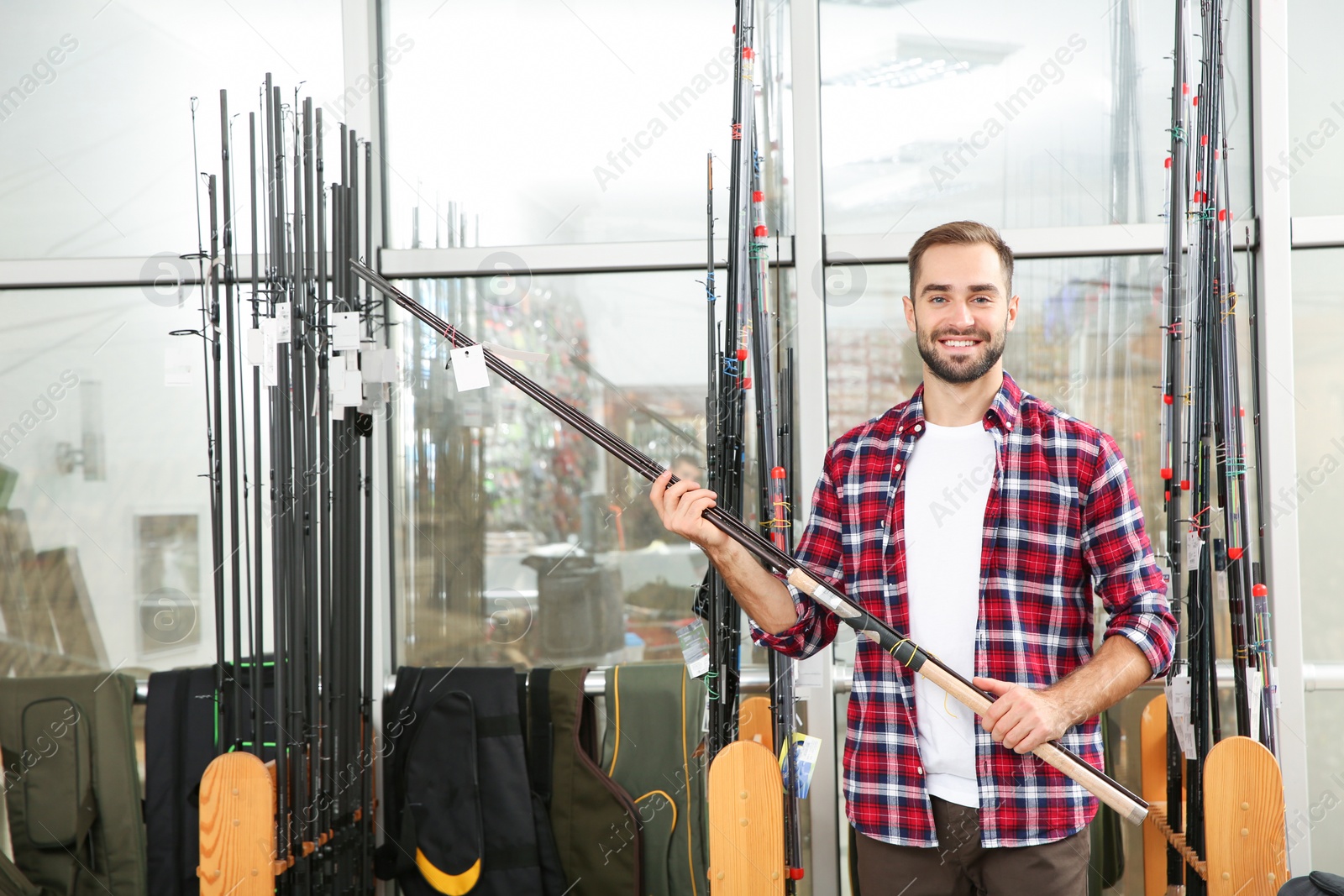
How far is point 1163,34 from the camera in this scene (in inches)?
96.9

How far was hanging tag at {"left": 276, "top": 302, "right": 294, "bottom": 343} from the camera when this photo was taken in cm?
203

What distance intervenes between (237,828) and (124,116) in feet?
6.57

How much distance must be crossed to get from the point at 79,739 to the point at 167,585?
452 mm

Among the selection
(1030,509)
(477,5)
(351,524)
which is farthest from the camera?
(477,5)

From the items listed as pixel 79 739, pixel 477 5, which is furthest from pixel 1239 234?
pixel 79 739

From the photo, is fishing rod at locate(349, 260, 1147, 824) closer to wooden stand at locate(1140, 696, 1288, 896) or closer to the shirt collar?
the shirt collar

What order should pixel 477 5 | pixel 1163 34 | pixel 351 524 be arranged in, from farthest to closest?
1. pixel 477 5
2. pixel 1163 34
3. pixel 351 524

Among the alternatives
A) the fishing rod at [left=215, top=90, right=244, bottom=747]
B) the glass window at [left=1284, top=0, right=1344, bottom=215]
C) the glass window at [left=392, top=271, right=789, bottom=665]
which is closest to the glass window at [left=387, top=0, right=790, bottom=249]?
the glass window at [left=392, top=271, right=789, bottom=665]

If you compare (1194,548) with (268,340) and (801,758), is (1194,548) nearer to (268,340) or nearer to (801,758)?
(801,758)

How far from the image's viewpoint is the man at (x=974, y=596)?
1.42 meters

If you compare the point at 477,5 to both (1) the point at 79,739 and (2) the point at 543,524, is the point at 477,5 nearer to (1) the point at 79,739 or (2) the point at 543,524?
(2) the point at 543,524

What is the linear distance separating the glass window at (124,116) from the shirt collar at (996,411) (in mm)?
2030

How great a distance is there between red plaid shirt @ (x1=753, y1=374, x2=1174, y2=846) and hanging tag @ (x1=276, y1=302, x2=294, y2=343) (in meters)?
1.24

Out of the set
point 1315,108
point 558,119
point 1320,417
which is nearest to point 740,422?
point 558,119
